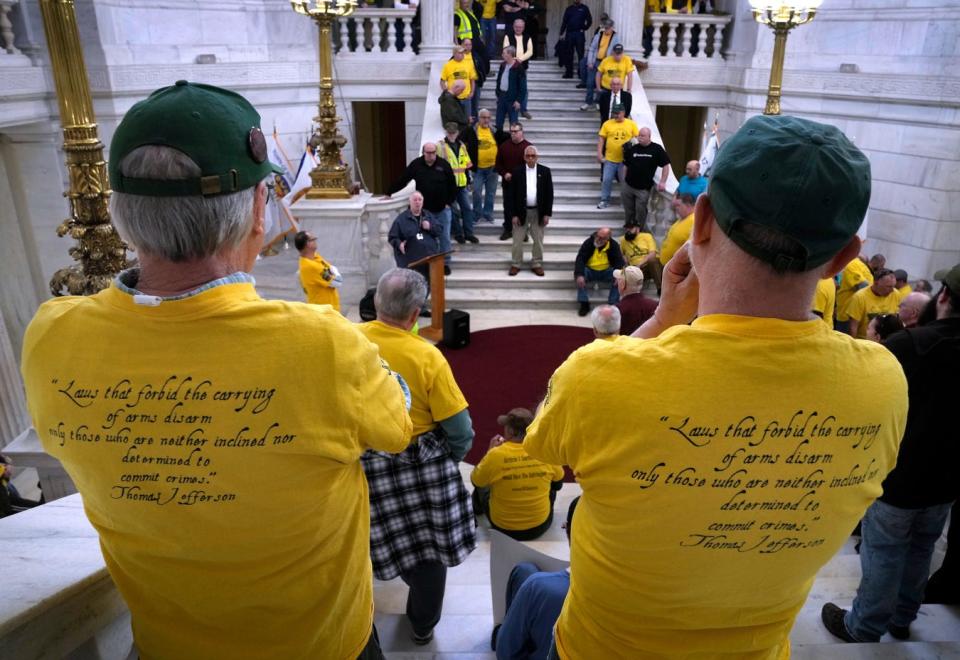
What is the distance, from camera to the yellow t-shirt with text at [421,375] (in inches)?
125

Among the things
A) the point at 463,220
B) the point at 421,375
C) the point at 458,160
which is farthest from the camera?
the point at 463,220

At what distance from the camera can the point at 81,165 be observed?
3266mm

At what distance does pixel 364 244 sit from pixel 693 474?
8.90 m

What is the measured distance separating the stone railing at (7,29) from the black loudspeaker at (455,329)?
20.6 ft

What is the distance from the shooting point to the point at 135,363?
49.7 inches

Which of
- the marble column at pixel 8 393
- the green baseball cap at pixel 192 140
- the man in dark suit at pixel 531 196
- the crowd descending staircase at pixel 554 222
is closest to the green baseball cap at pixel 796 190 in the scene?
the green baseball cap at pixel 192 140

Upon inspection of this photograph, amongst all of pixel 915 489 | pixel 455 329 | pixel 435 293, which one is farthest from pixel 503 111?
pixel 915 489

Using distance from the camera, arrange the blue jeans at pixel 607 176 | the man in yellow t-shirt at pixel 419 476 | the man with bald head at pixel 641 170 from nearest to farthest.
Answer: the man in yellow t-shirt at pixel 419 476 < the man with bald head at pixel 641 170 < the blue jeans at pixel 607 176

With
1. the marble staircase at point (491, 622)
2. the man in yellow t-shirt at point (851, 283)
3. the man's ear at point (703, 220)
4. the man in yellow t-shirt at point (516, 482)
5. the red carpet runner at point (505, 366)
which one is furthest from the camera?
the man in yellow t-shirt at point (851, 283)

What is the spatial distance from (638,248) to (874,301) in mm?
3208

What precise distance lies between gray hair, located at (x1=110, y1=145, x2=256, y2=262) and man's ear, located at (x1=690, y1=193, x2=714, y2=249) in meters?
0.90

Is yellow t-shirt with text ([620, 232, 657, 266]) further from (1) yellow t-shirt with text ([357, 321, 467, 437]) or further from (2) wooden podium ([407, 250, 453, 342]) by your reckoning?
(1) yellow t-shirt with text ([357, 321, 467, 437])

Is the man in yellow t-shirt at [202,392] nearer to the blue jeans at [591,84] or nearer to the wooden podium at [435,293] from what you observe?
the wooden podium at [435,293]

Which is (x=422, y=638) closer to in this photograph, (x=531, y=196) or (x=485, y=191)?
(x=531, y=196)
